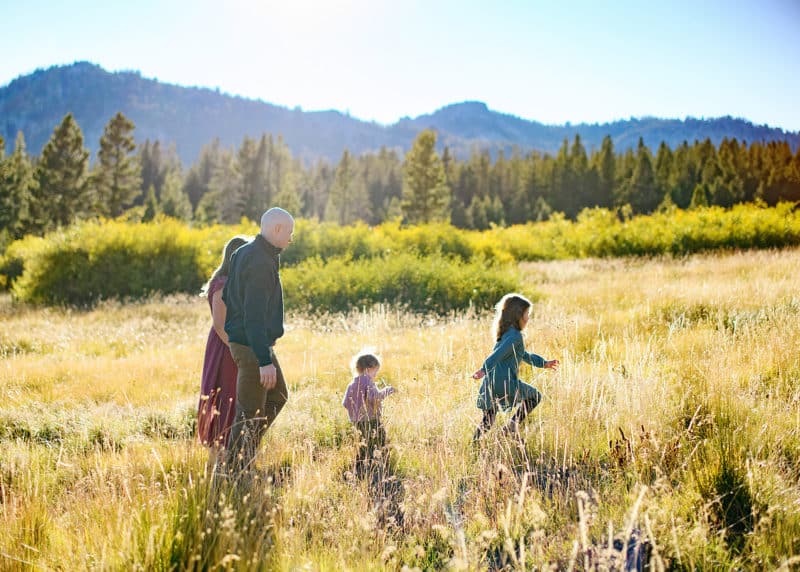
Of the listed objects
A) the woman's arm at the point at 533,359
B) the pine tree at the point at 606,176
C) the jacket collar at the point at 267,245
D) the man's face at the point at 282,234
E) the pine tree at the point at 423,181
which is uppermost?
the pine tree at the point at 606,176

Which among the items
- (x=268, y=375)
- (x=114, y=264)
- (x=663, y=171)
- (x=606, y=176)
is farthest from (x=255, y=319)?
(x=606, y=176)

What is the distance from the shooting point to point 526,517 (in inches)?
106

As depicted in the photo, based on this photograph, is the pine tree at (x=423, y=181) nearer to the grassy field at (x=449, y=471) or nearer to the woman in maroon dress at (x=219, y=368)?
the grassy field at (x=449, y=471)

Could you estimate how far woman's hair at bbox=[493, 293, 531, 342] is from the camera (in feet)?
13.1

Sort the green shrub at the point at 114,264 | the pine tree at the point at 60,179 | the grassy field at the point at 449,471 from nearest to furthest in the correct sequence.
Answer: the grassy field at the point at 449,471
the green shrub at the point at 114,264
the pine tree at the point at 60,179

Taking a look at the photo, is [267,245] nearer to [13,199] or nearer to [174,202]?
[13,199]

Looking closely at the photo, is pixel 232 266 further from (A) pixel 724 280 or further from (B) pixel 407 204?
(B) pixel 407 204

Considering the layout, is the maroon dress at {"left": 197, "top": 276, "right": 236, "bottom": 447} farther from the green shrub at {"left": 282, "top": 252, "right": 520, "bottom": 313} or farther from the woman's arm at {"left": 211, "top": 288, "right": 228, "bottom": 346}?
the green shrub at {"left": 282, "top": 252, "right": 520, "bottom": 313}

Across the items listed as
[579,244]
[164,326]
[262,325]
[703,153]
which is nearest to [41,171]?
[164,326]

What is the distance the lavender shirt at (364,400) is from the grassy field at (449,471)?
9.9 inches

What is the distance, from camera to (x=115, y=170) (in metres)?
37.0

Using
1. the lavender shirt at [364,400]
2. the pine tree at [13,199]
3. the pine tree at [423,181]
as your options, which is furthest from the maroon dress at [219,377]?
the pine tree at [423,181]

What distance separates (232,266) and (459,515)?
214 centimetres

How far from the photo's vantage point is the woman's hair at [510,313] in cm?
400
